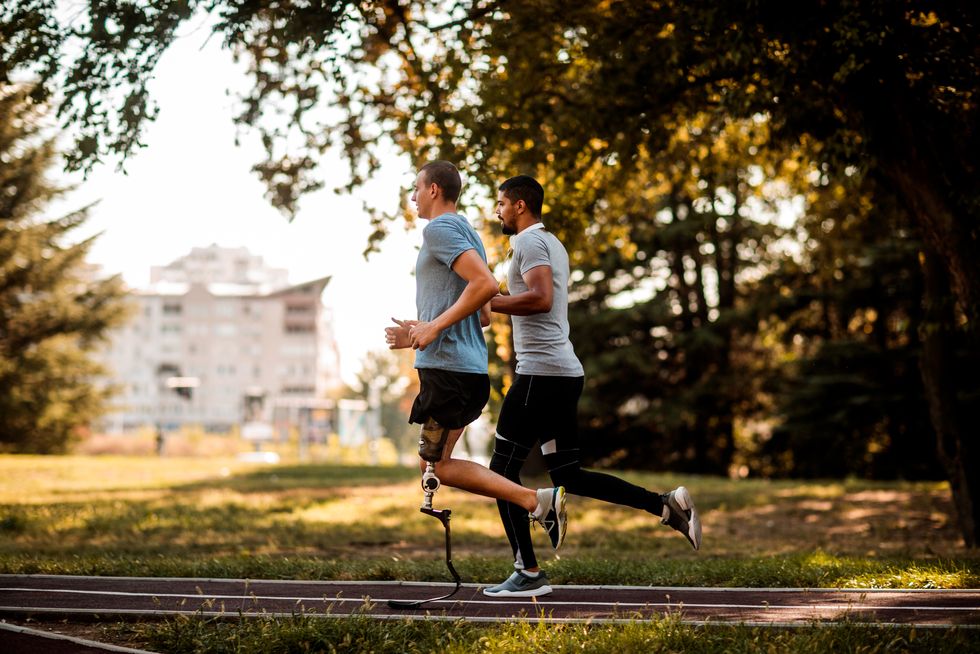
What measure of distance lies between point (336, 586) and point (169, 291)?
114625mm

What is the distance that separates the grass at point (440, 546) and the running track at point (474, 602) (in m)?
0.29

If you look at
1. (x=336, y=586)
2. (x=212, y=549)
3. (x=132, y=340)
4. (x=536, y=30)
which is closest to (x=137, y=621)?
(x=336, y=586)

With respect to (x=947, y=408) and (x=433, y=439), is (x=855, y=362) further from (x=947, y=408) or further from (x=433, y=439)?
(x=433, y=439)

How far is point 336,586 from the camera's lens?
6.29m

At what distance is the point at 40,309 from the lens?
3875cm

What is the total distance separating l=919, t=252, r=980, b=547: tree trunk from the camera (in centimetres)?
1103

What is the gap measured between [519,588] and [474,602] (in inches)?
12.3

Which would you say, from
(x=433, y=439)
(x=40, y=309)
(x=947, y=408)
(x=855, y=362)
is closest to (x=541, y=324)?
(x=433, y=439)

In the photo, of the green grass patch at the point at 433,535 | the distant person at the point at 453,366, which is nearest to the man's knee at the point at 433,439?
the distant person at the point at 453,366

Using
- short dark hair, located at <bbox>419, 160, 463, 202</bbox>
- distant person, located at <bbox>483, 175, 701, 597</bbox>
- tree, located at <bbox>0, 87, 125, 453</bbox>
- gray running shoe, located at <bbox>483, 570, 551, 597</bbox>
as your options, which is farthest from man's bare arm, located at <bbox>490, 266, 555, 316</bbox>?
tree, located at <bbox>0, 87, 125, 453</bbox>

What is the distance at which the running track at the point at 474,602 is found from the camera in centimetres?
502

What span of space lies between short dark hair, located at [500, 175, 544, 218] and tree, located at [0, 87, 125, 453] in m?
35.0

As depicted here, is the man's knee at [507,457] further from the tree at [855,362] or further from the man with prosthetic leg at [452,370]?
the tree at [855,362]

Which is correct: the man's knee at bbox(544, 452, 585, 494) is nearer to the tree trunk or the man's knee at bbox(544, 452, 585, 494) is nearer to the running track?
the running track
